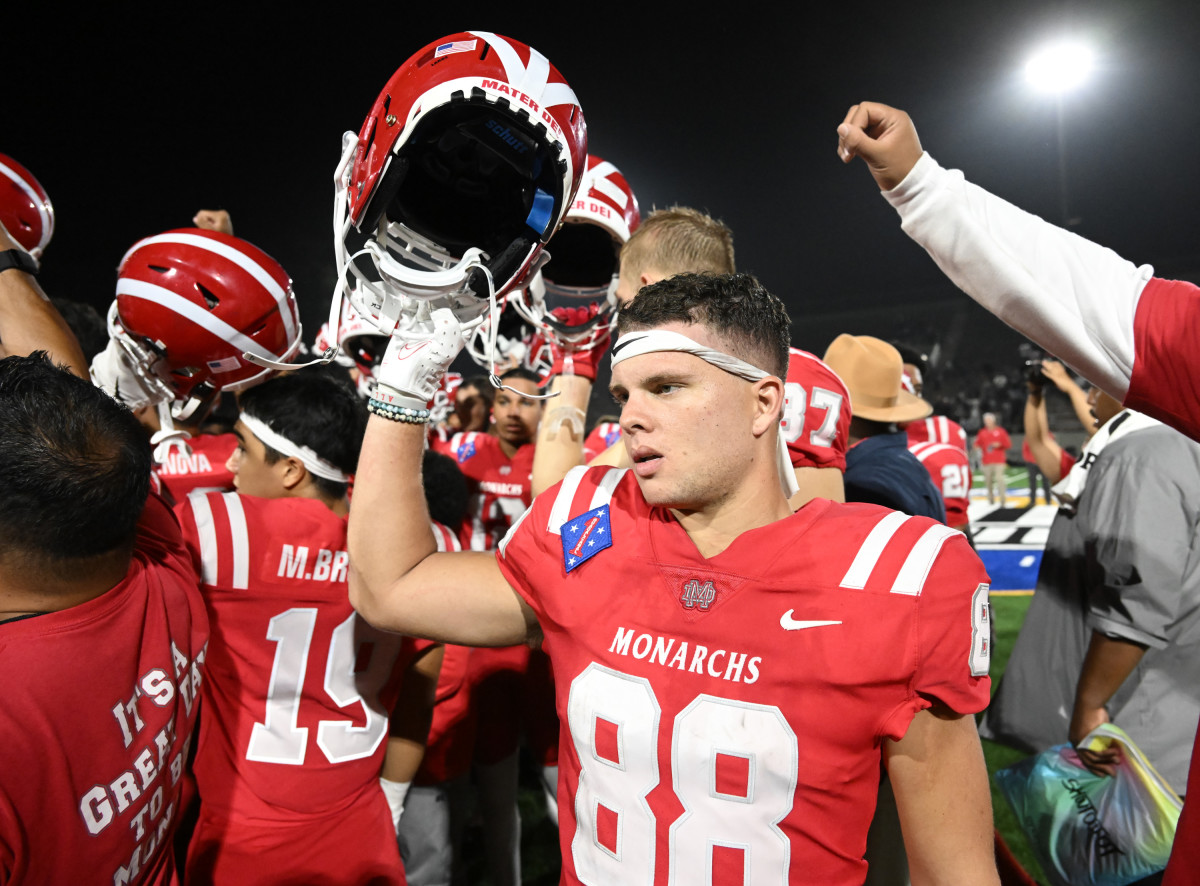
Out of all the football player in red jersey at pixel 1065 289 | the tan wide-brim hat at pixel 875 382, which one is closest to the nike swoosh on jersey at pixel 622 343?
the football player in red jersey at pixel 1065 289

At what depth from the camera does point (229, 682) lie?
1956 millimetres

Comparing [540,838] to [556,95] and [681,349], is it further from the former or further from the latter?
[556,95]

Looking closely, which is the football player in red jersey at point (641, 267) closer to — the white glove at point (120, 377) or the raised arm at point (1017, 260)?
the raised arm at point (1017, 260)

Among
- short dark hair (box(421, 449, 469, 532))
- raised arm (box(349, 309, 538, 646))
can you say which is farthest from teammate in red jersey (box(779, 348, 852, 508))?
short dark hair (box(421, 449, 469, 532))

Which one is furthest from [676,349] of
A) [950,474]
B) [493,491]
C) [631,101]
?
[631,101]

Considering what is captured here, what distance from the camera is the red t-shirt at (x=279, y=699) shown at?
1.88 m

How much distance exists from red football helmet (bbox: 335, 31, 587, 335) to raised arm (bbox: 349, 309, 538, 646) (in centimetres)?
10

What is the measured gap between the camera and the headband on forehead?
1337mm

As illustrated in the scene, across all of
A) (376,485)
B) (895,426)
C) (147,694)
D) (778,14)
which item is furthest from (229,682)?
(778,14)

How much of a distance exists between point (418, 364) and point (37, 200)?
1.81 meters

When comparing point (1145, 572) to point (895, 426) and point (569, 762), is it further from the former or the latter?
point (569, 762)

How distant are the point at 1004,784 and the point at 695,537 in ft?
5.52

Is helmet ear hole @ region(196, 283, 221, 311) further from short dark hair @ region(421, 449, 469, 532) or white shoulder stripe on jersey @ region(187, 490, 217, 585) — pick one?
short dark hair @ region(421, 449, 469, 532)

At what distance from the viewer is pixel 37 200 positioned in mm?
2260
